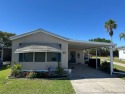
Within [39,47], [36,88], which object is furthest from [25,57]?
[36,88]

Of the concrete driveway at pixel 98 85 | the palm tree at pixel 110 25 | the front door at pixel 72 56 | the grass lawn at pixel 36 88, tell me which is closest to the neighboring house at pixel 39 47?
the concrete driveway at pixel 98 85

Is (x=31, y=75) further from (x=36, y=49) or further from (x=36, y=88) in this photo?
(x=36, y=88)

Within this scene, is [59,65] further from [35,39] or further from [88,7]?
[88,7]

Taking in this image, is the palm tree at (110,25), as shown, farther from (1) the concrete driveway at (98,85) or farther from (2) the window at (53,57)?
(1) the concrete driveway at (98,85)

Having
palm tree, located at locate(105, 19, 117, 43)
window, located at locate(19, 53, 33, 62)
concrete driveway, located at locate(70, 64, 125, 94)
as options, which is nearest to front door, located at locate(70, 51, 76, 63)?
window, located at locate(19, 53, 33, 62)


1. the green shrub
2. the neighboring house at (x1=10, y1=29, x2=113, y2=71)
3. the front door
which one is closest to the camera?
the green shrub

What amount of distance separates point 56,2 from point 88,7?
15.0 ft

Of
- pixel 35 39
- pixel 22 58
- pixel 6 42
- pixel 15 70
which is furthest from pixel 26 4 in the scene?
pixel 6 42

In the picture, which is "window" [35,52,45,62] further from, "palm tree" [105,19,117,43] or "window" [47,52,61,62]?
"palm tree" [105,19,117,43]

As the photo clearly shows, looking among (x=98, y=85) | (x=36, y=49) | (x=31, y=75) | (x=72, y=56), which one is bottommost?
(x=98, y=85)

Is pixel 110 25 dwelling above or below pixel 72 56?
above

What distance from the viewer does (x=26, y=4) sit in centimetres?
1620

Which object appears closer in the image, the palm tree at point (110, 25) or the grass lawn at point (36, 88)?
the grass lawn at point (36, 88)

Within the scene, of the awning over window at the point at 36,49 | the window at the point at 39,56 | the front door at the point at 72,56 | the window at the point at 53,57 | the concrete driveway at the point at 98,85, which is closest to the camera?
the concrete driveway at the point at 98,85
